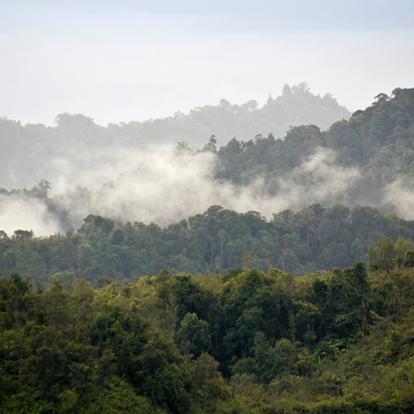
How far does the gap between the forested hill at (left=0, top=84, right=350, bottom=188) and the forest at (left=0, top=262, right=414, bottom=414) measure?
269 ft

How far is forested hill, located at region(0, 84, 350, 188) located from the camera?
12494 centimetres

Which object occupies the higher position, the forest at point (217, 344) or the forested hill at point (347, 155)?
A: the forested hill at point (347, 155)

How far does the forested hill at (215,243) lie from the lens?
62156mm

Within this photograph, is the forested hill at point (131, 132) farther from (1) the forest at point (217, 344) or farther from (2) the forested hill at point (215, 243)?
(1) the forest at point (217, 344)

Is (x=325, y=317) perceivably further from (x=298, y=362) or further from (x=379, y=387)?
(x=379, y=387)

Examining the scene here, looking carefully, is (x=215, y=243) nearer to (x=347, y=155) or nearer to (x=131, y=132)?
(x=347, y=155)

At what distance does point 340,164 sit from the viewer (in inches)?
3351

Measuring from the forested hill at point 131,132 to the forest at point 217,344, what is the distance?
269 ft

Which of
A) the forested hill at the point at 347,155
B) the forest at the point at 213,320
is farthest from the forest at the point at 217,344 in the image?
the forested hill at the point at 347,155

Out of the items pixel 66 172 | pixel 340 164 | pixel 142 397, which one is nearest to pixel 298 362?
pixel 142 397

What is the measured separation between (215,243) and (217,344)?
91.0 ft

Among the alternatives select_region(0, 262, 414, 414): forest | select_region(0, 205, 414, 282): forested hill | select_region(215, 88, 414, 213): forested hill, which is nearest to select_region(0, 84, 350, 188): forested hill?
select_region(215, 88, 414, 213): forested hill

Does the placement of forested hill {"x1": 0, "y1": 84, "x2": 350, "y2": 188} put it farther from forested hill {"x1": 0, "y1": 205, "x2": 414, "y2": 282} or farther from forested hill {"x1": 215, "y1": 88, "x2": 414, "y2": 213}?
forested hill {"x1": 0, "y1": 205, "x2": 414, "y2": 282}

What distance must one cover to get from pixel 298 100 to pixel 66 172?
40.4 meters
